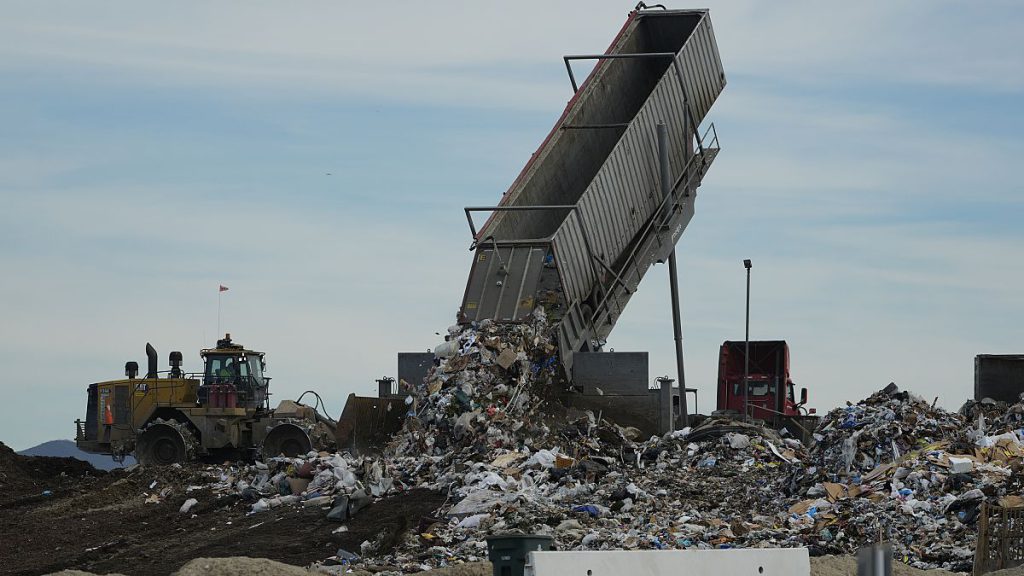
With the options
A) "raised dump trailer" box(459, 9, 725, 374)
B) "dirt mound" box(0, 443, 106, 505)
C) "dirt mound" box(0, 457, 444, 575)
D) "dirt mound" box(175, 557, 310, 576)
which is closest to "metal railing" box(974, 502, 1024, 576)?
"dirt mound" box(175, 557, 310, 576)

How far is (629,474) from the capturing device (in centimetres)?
1562

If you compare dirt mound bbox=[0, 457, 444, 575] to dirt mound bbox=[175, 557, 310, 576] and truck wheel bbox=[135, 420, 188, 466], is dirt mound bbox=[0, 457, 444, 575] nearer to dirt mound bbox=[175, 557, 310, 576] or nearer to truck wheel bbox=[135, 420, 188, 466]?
truck wheel bbox=[135, 420, 188, 466]

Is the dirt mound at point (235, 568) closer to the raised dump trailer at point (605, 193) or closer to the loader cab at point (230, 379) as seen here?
the raised dump trailer at point (605, 193)

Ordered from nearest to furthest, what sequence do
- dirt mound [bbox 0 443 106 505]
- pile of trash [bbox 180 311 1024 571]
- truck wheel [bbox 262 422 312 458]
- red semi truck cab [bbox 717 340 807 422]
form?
pile of trash [bbox 180 311 1024 571], truck wheel [bbox 262 422 312 458], dirt mound [bbox 0 443 106 505], red semi truck cab [bbox 717 340 807 422]

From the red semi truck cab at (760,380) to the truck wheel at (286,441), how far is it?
7778 mm

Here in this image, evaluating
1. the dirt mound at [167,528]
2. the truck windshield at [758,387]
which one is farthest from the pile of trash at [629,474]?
the truck windshield at [758,387]

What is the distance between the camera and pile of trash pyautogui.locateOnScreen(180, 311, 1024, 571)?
1202 centimetres

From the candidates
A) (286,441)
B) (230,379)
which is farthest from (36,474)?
(286,441)

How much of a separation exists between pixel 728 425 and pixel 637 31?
268 inches

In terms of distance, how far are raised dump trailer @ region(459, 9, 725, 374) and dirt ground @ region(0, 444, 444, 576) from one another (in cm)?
378

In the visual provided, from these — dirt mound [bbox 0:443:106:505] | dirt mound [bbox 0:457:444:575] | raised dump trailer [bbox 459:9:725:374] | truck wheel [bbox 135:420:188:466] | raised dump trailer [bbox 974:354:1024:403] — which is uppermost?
raised dump trailer [bbox 459:9:725:374]

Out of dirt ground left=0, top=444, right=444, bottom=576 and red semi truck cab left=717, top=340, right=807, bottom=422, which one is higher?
red semi truck cab left=717, top=340, right=807, bottom=422

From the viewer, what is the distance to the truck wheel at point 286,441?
19922mm

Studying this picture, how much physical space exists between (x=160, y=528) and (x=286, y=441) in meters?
4.84
